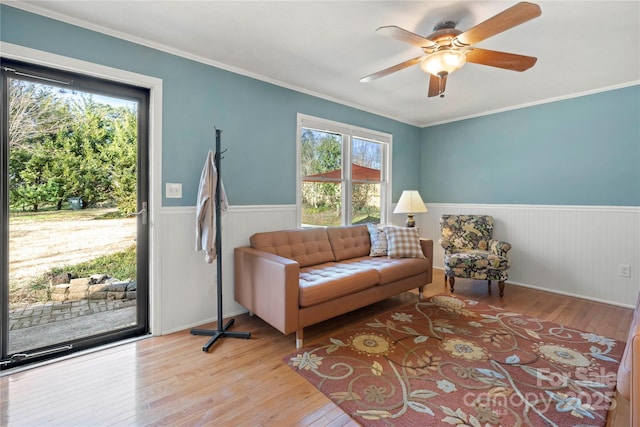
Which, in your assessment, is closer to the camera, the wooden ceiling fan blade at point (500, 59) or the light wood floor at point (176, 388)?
the light wood floor at point (176, 388)


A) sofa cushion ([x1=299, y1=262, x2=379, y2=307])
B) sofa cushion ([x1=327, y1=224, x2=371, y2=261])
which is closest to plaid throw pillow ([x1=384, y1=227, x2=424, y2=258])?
sofa cushion ([x1=327, y1=224, x2=371, y2=261])

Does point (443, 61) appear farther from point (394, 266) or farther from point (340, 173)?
point (340, 173)

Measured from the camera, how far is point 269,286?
7.87ft

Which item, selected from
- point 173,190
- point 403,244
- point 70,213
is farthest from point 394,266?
point 70,213

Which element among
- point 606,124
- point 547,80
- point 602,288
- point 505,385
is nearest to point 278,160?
point 505,385

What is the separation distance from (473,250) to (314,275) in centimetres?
255

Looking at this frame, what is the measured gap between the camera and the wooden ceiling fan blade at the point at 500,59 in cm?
198

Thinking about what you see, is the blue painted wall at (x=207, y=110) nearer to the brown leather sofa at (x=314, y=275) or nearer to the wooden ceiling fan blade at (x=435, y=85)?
the brown leather sofa at (x=314, y=275)

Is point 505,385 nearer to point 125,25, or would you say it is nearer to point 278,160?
point 278,160

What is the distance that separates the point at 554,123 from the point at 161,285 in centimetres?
493

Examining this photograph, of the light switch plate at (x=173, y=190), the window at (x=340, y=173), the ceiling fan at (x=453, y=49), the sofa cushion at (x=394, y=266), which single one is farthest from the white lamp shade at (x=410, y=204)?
the light switch plate at (x=173, y=190)

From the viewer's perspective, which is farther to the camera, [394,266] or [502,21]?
[394,266]

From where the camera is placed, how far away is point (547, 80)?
125 inches

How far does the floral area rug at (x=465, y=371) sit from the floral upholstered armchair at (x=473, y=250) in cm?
76
